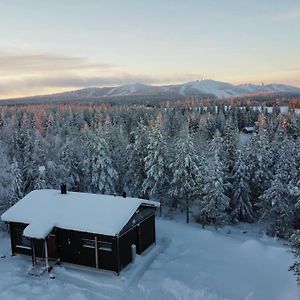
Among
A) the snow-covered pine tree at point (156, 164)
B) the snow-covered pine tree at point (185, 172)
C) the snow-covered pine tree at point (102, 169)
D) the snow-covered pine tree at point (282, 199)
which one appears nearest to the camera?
the snow-covered pine tree at point (282, 199)

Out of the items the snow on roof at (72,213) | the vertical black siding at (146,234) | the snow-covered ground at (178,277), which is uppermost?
the snow on roof at (72,213)

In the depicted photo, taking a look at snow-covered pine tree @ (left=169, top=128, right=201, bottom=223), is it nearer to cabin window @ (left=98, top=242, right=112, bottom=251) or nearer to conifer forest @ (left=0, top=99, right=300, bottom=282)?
conifer forest @ (left=0, top=99, right=300, bottom=282)

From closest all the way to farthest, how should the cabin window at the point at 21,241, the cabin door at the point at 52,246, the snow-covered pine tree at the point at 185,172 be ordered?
the cabin door at the point at 52,246
the cabin window at the point at 21,241
the snow-covered pine tree at the point at 185,172

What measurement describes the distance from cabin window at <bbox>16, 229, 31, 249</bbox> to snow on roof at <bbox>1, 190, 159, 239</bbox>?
123cm

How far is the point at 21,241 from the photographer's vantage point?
24312 mm

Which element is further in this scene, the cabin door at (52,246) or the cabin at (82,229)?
the cabin door at (52,246)

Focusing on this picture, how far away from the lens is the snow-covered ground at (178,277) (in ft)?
63.6

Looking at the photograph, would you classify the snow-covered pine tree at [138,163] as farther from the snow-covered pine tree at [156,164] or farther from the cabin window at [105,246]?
the cabin window at [105,246]

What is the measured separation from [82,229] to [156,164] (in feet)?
50.8

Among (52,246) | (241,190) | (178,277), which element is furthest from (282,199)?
(52,246)

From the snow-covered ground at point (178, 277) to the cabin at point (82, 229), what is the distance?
0.70 meters

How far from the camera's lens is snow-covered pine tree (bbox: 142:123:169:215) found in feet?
118

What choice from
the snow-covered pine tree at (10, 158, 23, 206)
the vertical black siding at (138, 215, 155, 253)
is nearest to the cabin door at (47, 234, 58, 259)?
the vertical black siding at (138, 215, 155, 253)

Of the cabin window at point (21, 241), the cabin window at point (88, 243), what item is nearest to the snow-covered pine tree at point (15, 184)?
the cabin window at point (21, 241)
